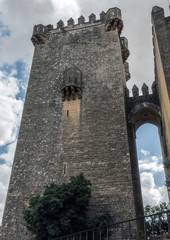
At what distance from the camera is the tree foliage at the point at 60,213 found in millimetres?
7578

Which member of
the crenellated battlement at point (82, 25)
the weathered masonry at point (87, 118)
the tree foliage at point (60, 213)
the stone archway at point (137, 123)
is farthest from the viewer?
the crenellated battlement at point (82, 25)

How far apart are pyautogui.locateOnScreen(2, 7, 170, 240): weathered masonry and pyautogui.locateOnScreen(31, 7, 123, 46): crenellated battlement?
6cm

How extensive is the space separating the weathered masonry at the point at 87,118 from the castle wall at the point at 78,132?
4cm

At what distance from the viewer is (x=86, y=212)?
9.12 m

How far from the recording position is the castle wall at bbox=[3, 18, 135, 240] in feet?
31.1

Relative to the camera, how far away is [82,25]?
15227mm

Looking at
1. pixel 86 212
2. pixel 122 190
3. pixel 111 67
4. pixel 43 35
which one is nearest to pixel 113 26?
pixel 111 67

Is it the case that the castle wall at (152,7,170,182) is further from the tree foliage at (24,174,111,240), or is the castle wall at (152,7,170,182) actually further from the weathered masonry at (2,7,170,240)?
the tree foliage at (24,174,111,240)

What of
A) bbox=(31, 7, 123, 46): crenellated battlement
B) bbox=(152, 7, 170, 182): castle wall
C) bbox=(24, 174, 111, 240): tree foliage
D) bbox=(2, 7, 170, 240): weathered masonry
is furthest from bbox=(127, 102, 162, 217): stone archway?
bbox=(31, 7, 123, 46): crenellated battlement

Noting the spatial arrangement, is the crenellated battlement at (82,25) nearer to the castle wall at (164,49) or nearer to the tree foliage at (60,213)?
the castle wall at (164,49)

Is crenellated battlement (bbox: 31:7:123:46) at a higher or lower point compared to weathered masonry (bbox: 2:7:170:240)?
higher

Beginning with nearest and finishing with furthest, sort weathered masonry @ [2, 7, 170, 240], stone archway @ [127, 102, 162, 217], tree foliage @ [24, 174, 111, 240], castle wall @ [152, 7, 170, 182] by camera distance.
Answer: tree foliage @ [24, 174, 111, 240], castle wall @ [152, 7, 170, 182], weathered masonry @ [2, 7, 170, 240], stone archway @ [127, 102, 162, 217]

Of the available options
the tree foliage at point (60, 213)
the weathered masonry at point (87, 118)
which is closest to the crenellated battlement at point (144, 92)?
the weathered masonry at point (87, 118)

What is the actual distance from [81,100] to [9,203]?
564cm
